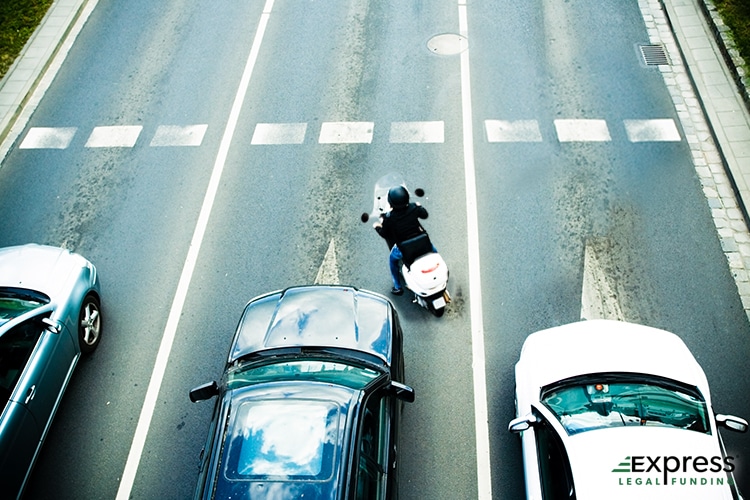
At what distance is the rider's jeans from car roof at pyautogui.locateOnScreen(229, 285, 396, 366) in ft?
2.22

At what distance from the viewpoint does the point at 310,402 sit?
20.2ft

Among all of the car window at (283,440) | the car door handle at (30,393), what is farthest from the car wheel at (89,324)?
the car window at (283,440)

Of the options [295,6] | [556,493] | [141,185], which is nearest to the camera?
[556,493]

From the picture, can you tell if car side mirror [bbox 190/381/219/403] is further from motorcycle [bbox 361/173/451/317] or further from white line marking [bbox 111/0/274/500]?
motorcycle [bbox 361/173/451/317]

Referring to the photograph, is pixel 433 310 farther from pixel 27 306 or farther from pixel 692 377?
pixel 27 306

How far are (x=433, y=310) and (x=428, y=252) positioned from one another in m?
1.00

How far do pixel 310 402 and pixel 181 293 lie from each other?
161 inches

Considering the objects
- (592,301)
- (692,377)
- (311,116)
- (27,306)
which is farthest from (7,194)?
(692,377)

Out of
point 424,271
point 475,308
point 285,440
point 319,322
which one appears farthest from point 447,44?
point 285,440

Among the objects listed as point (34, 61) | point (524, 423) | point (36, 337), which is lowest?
point (524, 423)

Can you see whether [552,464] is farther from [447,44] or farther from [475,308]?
[447,44]

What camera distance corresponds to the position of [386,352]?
24.3ft

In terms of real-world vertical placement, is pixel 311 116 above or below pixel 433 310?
above

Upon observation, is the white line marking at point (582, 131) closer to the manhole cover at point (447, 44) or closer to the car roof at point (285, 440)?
the manhole cover at point (447, 44)
